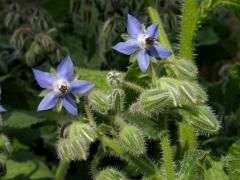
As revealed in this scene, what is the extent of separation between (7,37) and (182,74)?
113cm

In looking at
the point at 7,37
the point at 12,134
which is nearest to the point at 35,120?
the point at 12,134

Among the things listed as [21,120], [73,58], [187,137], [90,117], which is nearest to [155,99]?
[90,117]

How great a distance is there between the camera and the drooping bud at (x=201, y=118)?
4.32 feet

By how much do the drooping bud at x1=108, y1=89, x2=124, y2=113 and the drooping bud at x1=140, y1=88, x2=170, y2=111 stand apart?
5 centimetres

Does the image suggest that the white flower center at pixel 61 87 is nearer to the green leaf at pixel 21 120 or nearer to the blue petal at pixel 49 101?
the blue petal at pixel 49 101

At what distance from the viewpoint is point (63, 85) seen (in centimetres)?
132

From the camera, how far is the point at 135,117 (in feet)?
5.09

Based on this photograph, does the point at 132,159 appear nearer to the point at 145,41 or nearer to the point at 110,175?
the point at 110,175

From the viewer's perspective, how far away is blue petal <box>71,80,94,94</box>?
4.32 ft

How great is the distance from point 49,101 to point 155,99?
0.23 meters

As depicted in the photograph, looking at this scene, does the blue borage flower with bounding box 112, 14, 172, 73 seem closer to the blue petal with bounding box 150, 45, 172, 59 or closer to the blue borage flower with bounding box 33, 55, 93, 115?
the blue petal with bounding box 150, 45, 172, 59

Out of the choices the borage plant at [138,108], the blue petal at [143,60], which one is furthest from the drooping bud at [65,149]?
the blue petal at [143,60]

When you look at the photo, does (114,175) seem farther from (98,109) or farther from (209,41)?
(209,41)


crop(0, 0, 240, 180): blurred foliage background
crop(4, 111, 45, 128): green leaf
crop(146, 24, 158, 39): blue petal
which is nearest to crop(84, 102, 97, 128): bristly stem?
crop(146, 24, 158, 39): blue petal
